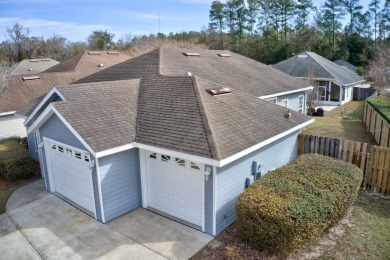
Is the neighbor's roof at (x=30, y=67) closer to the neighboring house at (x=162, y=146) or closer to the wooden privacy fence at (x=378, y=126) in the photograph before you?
the neighboring house at (x=162, y=146)

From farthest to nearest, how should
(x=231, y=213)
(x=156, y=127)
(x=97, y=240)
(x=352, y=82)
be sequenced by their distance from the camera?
(x=352, y=82), (x=156, y=127), (x=231, y=213), (x=97, y=240)

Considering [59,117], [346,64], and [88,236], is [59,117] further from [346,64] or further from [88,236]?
[346,64]

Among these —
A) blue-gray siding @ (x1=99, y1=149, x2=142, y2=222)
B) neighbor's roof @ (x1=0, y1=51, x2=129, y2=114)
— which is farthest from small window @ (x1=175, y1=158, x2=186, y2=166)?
neighbor's roof @ (x1=0, y1=51, x2=129, y2=114)

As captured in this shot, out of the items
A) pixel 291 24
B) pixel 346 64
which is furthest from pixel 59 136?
pixel 291 24

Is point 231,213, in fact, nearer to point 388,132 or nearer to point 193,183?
point 193,183

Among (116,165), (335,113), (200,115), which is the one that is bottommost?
(335,113)

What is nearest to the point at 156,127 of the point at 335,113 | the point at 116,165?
the point at 116,165

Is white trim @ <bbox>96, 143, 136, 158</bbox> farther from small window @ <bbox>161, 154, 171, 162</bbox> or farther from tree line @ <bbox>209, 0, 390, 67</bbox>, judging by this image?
tree line @ <bbox>209, 0, 390, 67</bbox>
